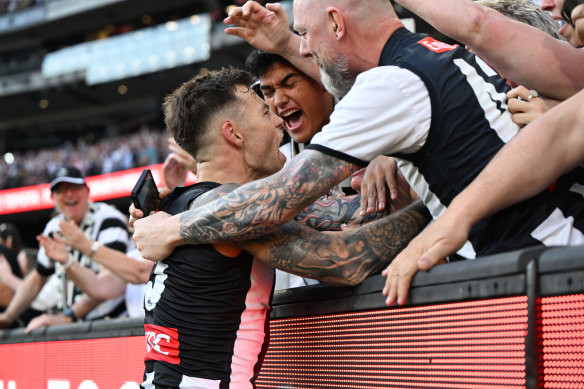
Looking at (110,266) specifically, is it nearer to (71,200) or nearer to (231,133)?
(71,200)

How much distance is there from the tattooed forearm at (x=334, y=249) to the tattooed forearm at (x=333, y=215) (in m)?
0.37

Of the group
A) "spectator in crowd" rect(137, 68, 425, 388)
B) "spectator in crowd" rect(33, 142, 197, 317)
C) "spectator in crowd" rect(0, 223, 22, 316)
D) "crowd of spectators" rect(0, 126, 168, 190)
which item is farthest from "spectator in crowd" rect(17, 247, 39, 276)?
"crowd of spectators" rect(0, 126, 168, 190)

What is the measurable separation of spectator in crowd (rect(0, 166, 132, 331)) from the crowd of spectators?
41.9 feet

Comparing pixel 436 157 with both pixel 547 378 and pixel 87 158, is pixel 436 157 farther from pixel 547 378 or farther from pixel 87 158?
pixel 87 158

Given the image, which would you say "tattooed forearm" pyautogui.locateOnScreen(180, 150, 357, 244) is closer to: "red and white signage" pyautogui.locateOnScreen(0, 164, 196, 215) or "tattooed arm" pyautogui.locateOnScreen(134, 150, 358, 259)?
"tattooed arm" pyautogui.locateOnScreen(134, 150, 358, 259)

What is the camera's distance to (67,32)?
29.0 meters

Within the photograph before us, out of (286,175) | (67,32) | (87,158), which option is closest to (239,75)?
(286,175)

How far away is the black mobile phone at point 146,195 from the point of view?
8.13ft

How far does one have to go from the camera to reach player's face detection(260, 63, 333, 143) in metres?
3.29

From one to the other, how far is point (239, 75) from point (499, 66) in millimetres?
1008

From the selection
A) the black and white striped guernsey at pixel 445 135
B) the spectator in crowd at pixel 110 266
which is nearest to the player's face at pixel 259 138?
the black and white striped guernsey at pixel 445 135

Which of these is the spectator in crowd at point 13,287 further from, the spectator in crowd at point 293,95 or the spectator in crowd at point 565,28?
the spectator in crowd at point 565,28

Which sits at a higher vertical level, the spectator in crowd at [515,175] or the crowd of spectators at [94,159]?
the spectator in crowd at [515,175]

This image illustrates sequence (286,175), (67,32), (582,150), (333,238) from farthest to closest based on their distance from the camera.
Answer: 1. (67,32)
2. (333,238)
3. (286,175)
4. (582,150)
